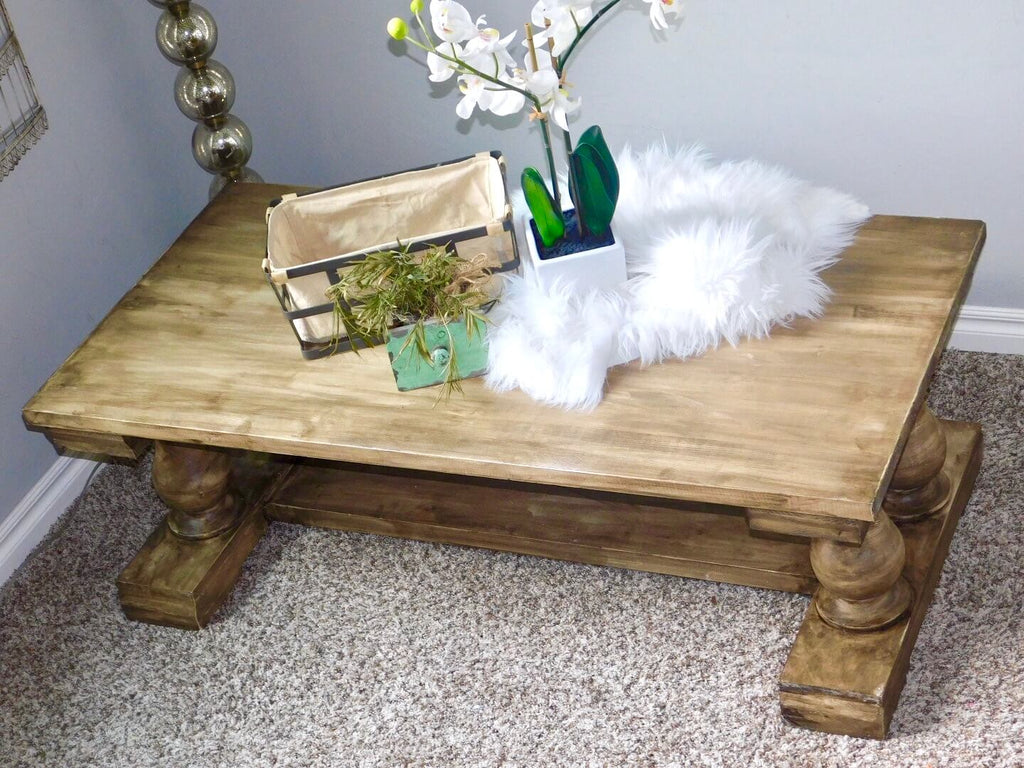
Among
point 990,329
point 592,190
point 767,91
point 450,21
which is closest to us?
point 450,21

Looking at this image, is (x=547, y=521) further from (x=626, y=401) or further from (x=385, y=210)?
(x=385, y=210)

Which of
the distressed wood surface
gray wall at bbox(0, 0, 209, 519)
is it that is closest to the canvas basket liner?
the distressed wood surface

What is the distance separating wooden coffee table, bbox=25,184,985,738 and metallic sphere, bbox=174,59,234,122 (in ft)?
0.76

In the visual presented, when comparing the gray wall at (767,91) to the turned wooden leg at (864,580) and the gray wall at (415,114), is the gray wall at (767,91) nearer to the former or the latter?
the gray wall at (415,114)

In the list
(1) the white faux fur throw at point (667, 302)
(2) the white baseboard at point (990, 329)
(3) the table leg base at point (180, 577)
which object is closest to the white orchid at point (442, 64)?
(1) the white faux fur throw at point (667, 302)

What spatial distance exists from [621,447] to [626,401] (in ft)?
0.27

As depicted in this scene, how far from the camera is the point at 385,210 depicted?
1662 mm

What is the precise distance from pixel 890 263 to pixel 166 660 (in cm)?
115

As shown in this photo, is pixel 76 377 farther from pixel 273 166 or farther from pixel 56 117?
pixel 273 166

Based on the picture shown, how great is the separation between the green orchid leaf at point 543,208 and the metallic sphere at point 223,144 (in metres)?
0.75

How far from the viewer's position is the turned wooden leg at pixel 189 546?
173 cm

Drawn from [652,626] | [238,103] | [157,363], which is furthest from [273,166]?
[652,626]

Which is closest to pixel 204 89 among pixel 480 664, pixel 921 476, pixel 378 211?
pixel 378 211

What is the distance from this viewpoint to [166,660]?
5.67 feet
